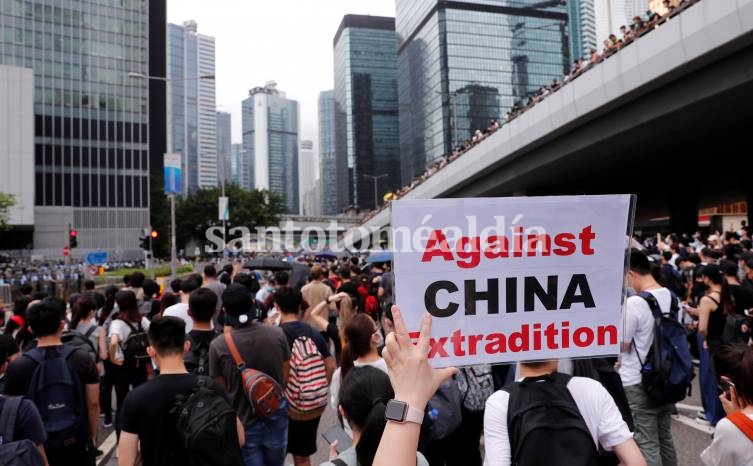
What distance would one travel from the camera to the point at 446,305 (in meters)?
2.09

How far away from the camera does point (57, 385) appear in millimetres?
3713

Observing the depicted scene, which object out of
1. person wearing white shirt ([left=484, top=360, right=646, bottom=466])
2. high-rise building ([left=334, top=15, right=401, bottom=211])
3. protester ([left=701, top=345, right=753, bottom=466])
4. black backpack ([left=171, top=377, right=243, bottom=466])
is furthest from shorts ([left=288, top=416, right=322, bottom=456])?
high-rise building ([left=334, top=15, right=401, bottom=211])

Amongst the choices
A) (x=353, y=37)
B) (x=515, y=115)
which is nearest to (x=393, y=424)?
(x=515, y=115)

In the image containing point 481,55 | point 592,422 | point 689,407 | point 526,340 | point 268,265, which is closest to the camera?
point 592,422

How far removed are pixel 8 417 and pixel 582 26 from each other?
16949 cm

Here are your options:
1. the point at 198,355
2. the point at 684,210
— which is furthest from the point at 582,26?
the point at 198,355

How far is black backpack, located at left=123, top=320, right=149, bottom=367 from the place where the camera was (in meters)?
5.29

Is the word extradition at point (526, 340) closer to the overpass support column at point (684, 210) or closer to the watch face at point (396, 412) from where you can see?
the watch face at point (396, 412)

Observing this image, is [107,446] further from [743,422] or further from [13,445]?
[743,422]

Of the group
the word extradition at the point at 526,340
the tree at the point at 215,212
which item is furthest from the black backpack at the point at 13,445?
the tree at the point at 215,212

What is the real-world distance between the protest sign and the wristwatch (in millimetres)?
489

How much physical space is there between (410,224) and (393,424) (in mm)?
810

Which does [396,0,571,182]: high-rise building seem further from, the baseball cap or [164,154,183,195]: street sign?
the baseball cap

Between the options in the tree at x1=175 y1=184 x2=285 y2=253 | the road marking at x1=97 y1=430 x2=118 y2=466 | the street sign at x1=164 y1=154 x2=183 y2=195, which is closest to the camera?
the road marking at x1=97 y1=430 x2=118 y2=466
